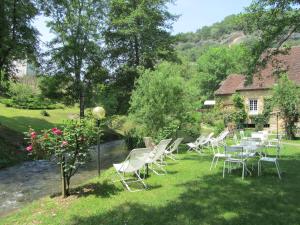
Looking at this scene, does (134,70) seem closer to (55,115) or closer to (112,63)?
(112,63)

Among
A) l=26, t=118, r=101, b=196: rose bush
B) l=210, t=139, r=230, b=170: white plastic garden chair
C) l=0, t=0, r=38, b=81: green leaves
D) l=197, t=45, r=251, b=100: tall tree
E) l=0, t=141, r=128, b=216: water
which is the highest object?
l=197, t=45, r=251, b=100: tall tree

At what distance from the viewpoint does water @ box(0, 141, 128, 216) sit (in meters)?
9.41

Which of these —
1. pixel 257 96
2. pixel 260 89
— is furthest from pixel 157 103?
pixel 257 96

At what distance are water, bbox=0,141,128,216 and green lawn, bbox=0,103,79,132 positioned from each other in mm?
8024

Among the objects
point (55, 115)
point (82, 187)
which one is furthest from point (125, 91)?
point (82, 187)

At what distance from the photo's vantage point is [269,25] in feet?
36.1

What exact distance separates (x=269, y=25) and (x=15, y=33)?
15679 mm

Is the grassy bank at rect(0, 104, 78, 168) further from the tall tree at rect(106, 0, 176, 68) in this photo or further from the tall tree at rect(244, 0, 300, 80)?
the tall tree at rect(106, 0, 176, 68)

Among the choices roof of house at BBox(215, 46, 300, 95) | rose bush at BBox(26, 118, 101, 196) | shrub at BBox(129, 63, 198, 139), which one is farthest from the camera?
roof of house at BBox(215, 46, 300, 95)

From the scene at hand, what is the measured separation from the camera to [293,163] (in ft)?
39.2

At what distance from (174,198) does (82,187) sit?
9.29 feet

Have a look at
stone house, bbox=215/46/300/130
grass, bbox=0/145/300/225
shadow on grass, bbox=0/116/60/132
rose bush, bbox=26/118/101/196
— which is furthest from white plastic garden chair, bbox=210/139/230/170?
stone house, bbox=215/46/300/130

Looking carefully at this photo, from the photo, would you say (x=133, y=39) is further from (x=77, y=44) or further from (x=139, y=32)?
(x=77, y=44)

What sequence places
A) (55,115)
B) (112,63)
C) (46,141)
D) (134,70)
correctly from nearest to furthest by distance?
(46,141), (134,70), (112,63), (55,115)
